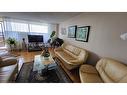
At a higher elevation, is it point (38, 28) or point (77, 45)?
point (38, 28)

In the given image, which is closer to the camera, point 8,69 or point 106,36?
point 8,69

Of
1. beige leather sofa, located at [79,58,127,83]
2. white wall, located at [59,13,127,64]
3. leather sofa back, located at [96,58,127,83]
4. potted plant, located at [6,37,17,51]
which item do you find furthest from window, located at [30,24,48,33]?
leather sofa back, located at [96,58,127,83]

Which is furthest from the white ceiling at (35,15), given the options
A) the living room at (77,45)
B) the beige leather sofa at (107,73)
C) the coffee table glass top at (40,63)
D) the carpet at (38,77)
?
the beige leather sofa at (107,73)

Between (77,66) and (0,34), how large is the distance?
6.72ft

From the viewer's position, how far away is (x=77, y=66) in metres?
2.14

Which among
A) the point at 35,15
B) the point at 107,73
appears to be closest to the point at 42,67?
the point at 35,15

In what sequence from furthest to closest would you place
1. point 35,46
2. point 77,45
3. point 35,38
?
point 77,45 < point 35,46 < point 35,38

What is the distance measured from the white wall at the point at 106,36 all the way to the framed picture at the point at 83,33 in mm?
111

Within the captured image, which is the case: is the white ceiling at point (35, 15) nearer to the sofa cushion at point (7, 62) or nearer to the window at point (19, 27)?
the window at point (19, 27)

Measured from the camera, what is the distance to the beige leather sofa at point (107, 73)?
1.27m

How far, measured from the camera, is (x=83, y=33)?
2590 millimetres

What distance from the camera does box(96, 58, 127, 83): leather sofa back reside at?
1246 mm

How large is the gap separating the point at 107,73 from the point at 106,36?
81 cm

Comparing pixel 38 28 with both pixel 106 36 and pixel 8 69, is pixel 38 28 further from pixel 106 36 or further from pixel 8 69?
pixel 106 36
